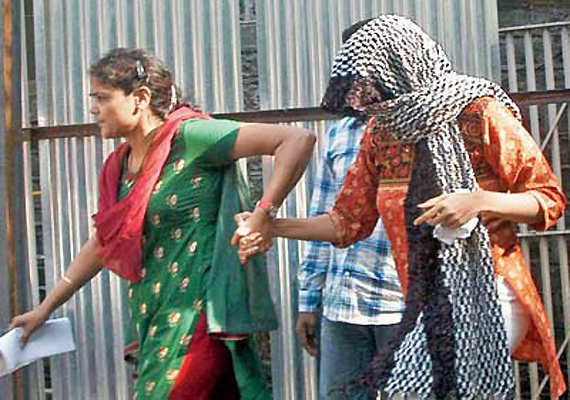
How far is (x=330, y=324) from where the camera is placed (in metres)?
3.37

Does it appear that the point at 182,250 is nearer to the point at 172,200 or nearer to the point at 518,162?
the point at 172,200

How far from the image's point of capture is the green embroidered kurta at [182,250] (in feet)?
9.74

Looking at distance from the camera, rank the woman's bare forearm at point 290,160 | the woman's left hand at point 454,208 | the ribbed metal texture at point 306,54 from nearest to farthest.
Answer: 1. the woman's left hand at point 454,208
2. the woman's bare forearm at point 290,160
3. the ribbed metal texture at point 306,54

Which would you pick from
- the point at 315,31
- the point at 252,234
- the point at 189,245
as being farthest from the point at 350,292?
the point at 315,31

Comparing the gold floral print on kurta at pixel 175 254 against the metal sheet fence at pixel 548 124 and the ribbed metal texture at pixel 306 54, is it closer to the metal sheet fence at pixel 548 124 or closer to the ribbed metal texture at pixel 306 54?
the ribbed metal texture at pixel 306 54

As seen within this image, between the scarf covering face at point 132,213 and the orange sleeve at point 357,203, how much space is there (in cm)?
52

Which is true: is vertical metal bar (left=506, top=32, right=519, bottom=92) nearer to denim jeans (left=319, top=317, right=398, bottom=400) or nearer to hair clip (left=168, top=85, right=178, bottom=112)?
denim jeans (left=319, top=317, right=398, bottom=400)

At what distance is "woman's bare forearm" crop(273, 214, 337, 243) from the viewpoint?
9.04ft

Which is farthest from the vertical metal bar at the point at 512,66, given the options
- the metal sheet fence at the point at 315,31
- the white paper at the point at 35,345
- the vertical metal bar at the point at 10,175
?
the white paper at the point at 35,345

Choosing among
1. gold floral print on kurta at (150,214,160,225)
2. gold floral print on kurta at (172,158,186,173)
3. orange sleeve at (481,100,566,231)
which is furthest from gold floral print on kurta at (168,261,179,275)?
orange sleeve at (481,100,566,231)

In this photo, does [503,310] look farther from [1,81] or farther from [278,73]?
[1,81]

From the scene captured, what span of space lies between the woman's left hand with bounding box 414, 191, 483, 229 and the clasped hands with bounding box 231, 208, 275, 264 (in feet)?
Result: 1.54

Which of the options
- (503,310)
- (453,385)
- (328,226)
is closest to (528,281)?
(503,310)

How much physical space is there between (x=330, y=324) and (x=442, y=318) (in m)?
0.92
